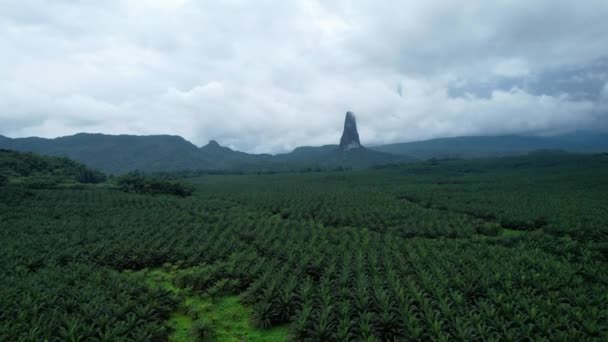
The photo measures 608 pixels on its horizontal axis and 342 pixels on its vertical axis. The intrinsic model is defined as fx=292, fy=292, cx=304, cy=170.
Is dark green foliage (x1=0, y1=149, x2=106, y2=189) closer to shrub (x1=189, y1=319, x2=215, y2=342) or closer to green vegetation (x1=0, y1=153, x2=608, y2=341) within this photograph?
green vegetation (x1=0, y1=153, x2=608, y2=341)

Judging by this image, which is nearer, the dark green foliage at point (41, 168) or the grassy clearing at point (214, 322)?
the grassy clearing at point (214, 322)

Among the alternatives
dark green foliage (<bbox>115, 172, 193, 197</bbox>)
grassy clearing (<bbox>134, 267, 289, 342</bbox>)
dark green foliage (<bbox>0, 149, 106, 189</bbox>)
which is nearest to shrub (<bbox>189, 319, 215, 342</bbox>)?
grassy clearing (<bbox>134, 267, 289, 342</bbox>)

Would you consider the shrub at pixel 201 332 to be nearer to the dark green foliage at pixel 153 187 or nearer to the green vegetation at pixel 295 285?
the green vegetation at pixel 295 285

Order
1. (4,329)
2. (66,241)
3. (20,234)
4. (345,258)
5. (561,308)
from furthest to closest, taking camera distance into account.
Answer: (20,234) → (66,241) → (345,258) → (561,308) → (4,329)

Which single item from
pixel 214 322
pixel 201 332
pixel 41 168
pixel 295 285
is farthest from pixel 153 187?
pixel 201 332

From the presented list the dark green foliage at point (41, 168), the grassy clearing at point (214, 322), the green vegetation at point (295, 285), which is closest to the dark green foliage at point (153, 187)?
the dark green foliage at point (41, 168)

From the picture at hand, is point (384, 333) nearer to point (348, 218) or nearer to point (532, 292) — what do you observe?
point (532, 292)

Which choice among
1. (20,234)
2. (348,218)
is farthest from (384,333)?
(20,234)

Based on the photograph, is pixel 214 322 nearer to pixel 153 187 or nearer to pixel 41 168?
pixel 153 187
